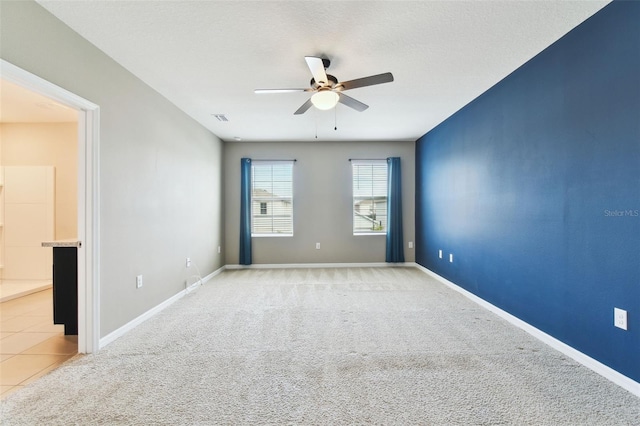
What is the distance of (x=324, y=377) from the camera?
75.4 inches

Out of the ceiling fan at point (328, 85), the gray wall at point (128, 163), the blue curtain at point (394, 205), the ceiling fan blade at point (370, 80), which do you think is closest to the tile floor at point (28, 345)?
the gray wall at point (128, 163)

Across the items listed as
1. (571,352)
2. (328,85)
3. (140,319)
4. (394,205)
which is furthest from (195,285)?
(571,352)

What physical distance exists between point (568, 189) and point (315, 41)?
230 cm

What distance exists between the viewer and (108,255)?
246 centimetres

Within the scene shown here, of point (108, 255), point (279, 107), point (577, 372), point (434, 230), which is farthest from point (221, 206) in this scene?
point (577, 372)

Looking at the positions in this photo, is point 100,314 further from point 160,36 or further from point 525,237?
point 525,237

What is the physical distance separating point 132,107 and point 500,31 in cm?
330

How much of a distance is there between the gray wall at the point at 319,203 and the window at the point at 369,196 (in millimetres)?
144

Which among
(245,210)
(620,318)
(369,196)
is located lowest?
(620,318)

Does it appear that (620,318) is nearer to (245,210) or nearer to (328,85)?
(328,85)

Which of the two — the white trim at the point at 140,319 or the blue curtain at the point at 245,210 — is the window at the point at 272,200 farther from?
the white trim at the point at 140,319

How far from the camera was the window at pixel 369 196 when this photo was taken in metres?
5.73

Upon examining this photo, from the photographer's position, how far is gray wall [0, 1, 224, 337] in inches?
74.6

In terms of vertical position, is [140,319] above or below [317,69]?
below
